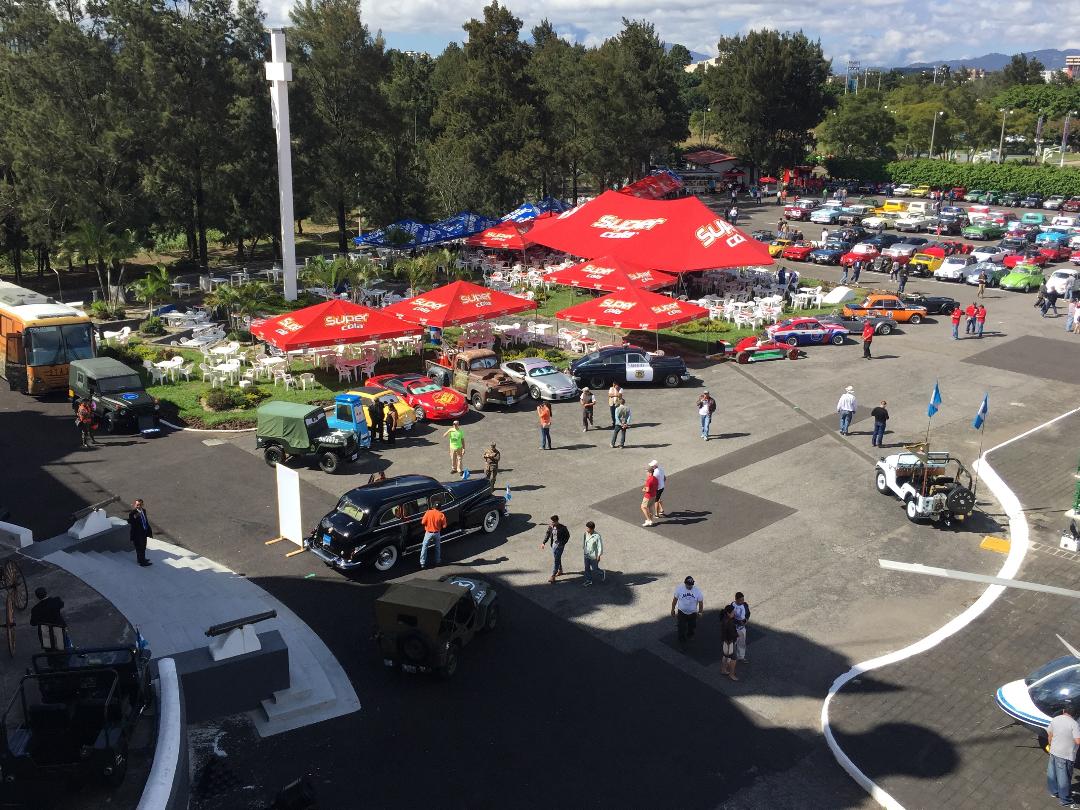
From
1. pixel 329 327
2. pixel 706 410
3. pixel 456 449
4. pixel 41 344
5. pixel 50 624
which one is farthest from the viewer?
pixel 329 327

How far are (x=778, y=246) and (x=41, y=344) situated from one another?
41.4m

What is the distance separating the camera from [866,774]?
12273 millimetres

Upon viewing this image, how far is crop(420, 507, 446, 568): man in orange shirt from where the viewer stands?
699 inches

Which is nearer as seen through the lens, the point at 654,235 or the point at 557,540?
the point at 557,540

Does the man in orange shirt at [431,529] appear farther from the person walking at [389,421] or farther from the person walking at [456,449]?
the person walking at [389,421]

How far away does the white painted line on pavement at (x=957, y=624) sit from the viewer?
12.1 m

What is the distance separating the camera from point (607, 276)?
37375mm

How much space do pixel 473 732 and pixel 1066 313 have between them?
125 feet

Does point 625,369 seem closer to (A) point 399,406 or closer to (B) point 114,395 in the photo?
(A) point 399,406

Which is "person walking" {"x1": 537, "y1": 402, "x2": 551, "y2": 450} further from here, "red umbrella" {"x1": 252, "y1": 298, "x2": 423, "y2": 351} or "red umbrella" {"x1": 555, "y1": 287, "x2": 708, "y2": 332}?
"red umbrella" {"x1": 555, "y1": 287, "x2": 708, "y2": 332}

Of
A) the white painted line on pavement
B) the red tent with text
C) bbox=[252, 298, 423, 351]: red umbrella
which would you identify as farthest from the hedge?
bbox=[252, 298, 423, 351]: red umbrella

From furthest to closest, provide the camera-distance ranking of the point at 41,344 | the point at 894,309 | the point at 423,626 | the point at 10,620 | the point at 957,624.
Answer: the point at 894,309, the point at 41,344, the point at 957,624, the point at 423,626, the point at 10,620

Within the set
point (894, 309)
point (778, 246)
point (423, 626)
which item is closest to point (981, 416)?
point (423, 626)

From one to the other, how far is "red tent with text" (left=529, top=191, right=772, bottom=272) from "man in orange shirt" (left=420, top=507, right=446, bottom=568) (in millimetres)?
25028
